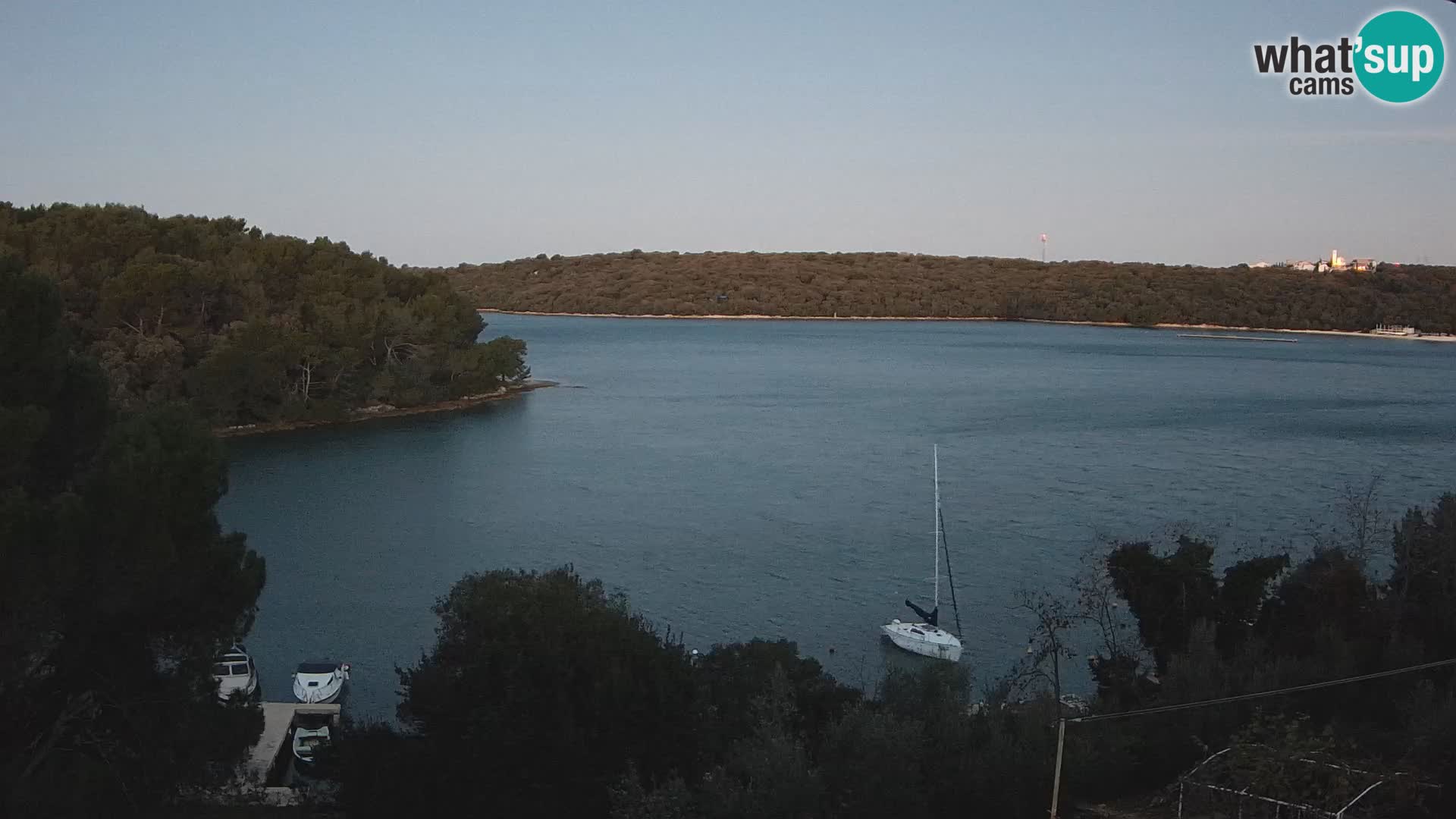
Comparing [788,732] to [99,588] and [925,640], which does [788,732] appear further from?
[925,640]

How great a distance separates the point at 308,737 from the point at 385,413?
2556cm

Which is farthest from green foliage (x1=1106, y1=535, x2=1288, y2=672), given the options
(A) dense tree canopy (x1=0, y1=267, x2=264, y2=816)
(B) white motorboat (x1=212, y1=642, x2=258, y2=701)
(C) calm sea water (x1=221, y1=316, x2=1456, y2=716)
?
(B) white motorboat (x1=212, y1=642, x2=258, y2=701)

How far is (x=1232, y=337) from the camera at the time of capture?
79.6 meters

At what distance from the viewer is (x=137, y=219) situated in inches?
1362

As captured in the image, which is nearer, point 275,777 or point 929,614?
point 275,777

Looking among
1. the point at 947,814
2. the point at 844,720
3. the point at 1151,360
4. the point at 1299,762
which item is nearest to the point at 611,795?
the point at 844,720

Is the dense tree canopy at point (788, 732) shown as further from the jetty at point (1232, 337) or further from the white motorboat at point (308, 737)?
the jetty at point (1232, 337)

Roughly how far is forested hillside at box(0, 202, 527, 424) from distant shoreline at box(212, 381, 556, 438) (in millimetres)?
236

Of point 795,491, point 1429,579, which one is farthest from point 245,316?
point 1429,579

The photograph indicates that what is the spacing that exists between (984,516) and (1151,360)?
1571 inches

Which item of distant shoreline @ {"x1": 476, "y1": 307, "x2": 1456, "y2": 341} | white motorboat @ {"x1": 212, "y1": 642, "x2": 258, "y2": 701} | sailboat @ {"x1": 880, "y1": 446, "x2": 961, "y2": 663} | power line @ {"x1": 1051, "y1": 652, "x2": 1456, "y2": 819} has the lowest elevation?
sailboat @ {"x1": 880, "y1": 446, "x2": 961, "y2": 663}

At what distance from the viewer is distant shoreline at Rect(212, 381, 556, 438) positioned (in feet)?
102

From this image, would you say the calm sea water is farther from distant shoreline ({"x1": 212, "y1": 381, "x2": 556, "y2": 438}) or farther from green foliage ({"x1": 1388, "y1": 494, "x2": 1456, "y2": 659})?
green foliage ({"x1": 1388, "y1": 494, "x2": 1456, "y2": 659})

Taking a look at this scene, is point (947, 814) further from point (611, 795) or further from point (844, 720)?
point (611, 795)
